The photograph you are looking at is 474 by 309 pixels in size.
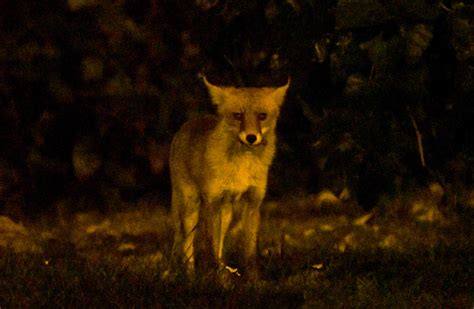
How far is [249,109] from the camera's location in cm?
759

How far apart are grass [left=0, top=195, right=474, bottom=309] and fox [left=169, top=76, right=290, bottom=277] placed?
0.26 metres

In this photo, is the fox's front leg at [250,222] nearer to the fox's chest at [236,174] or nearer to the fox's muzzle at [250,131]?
the fox's chest at [236,174]

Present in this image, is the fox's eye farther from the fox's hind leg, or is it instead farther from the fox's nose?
the fox's hind leg

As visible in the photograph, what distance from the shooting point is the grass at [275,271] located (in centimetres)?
667

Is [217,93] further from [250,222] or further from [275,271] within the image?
[275,271]

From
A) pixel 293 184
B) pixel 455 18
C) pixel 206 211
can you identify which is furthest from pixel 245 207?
Answer: pixel 293 184

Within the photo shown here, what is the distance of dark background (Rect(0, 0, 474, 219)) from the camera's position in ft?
27.1

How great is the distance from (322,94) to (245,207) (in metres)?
1.55

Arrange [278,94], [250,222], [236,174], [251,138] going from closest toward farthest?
[251,138], [278,94], [236,174], [250,222]

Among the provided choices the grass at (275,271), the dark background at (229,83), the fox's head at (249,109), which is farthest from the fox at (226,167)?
the dark background at (229,83)

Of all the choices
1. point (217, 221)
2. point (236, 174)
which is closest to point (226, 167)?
point (236, 174)

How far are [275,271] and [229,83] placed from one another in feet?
5.21

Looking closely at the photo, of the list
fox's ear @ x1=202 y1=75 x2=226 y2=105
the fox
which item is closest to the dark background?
fox's ear @ x1=202 y1=75 x2=226 y2=105

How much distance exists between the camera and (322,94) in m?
9.23
